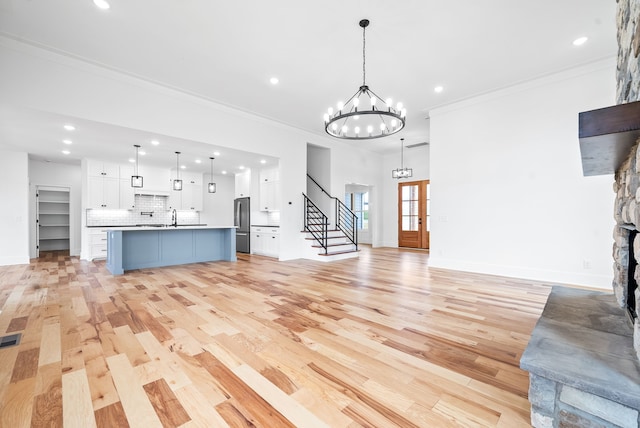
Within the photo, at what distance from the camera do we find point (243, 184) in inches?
357

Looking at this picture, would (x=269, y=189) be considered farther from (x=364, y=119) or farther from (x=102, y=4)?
(x=102, y=4)

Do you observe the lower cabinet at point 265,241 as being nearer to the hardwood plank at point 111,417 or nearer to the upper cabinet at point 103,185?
the upper cabinet at point 103,185

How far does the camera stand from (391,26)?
3482 millimetres

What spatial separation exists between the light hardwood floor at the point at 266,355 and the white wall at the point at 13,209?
323cm

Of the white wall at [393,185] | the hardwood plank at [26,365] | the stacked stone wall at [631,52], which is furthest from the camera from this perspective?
the white wall at [393,185]

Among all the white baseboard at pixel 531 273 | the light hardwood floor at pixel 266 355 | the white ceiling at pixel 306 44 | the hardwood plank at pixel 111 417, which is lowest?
the light hardwood floor at pixel 266 355

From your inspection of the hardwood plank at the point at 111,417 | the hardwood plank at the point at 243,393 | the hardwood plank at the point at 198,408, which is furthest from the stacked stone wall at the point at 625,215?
the hardwood plank at the point at 111,417

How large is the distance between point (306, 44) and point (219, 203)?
25.8ft

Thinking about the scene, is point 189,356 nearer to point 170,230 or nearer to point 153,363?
point 153,363

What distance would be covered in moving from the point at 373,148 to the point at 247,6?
22.4 feet

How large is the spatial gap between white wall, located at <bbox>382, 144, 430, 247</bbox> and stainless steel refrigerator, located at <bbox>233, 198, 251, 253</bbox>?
5002 millimetres

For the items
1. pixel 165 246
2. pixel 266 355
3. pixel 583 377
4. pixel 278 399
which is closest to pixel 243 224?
pixel 165 246

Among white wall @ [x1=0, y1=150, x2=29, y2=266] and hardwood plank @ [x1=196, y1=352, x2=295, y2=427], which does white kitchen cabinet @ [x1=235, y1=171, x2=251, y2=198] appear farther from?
hardwood plank @ [x1=196, y1=352, x2=295, y2=427]

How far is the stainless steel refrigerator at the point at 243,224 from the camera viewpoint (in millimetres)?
8516
